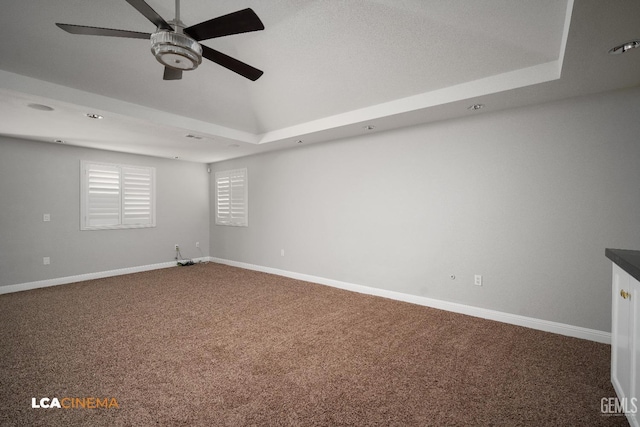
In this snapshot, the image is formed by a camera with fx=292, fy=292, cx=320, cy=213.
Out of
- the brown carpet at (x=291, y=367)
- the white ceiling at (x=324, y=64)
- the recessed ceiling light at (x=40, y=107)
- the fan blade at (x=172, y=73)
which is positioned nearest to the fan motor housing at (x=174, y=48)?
the fan blade at (x=172, y=73)

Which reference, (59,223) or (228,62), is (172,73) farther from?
(59,223)

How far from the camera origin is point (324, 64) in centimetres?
321

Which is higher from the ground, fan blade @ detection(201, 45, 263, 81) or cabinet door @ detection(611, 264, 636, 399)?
fan blade @ detection(201, 45, 263, 81)

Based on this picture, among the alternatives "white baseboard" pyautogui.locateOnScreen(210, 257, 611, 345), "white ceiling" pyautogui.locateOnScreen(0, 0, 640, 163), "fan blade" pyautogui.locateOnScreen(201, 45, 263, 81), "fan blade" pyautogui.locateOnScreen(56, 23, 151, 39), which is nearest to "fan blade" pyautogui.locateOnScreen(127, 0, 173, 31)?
"fan blade" pyautogui.locateOnScreen(56, 23, 151, 39)

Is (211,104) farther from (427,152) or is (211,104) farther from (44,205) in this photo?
(44,205)

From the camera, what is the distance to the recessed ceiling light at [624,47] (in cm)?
202

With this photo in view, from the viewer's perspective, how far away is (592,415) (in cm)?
180

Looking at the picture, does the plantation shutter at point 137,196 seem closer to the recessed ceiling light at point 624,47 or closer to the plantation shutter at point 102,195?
Result: the plantation shutter at point 102,195

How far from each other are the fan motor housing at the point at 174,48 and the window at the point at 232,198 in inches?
173

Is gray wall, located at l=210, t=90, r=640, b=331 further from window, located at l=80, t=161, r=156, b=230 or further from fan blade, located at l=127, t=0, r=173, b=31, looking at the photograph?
window, located at l=80, t=161, r=156, b=230

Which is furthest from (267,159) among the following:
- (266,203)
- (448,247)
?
(448,247)

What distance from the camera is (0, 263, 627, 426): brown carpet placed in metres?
1.81

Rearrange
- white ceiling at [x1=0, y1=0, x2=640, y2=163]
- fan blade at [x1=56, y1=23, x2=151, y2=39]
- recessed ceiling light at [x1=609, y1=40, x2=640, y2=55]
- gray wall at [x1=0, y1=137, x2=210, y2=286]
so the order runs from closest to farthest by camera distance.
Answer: fan blade at [x1=56, y1=23, x2=151, y2=39]
recessed ceiling light at [x1=609, y1=40, x2=640, y2=55]
white ceiling at [x1=0, y1=0, x2=640, y2=163]
gray wall at [x1=0, y1=137, x2=210, y2=286]

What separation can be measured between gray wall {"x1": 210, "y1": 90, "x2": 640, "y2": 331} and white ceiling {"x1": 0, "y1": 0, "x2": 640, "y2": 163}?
299 millimetres
